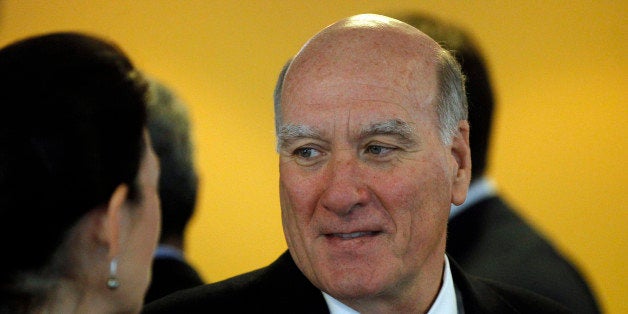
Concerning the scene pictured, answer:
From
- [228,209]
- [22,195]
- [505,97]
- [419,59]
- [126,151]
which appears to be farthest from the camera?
[505,97]

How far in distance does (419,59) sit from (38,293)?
777 millimetres

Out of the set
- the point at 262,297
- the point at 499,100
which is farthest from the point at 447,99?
the point at 499,100

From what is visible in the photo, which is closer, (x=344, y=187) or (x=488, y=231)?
(x=344, y=187)

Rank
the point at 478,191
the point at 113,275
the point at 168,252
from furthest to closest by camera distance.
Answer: the point at 478,191, the point at 168,252, the point at 113,275

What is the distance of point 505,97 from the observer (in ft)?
8.98

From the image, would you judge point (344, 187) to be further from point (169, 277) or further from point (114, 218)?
point (169, 277)

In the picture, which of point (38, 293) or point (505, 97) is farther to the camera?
point (505, 97)

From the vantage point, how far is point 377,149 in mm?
1503

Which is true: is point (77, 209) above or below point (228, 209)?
above

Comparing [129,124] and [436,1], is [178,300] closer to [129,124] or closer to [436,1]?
[129,124]

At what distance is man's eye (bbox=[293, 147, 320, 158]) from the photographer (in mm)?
1520

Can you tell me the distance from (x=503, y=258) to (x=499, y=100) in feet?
1.89

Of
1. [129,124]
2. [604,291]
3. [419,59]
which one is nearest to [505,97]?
[604,291]

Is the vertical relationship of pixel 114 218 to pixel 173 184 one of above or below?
above
